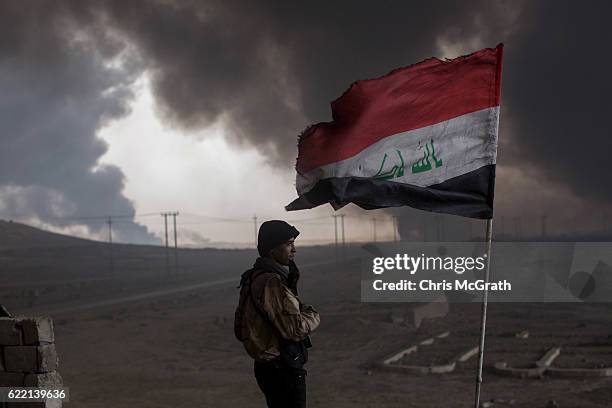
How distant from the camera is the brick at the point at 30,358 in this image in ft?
25.6

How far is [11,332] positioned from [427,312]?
1098 inches

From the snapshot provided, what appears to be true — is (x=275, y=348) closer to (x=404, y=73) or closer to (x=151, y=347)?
(x=404, y=73)

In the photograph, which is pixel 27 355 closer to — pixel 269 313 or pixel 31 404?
pixel 31 404

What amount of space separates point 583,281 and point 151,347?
27282 mm

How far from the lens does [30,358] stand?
25.7 ft

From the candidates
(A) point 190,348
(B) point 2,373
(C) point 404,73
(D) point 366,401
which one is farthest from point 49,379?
(A) point 190,348

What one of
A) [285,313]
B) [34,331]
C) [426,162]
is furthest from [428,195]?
[34,331]

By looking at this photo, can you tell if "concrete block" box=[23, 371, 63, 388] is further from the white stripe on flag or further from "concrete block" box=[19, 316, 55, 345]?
the white stripe on flag

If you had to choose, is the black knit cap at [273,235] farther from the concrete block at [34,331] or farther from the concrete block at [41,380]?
the concrete block at [41,380]

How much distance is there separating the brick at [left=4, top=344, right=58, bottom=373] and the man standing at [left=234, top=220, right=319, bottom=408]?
4534 mm

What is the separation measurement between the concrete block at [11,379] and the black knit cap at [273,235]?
5.14 meters

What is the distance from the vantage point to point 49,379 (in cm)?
789

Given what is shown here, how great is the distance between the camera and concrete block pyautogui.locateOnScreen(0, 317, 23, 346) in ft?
25.8

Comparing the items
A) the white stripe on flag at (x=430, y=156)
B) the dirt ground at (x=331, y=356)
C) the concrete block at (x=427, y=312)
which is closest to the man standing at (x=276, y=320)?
the white stripe on flag at (x=430, y=156)
